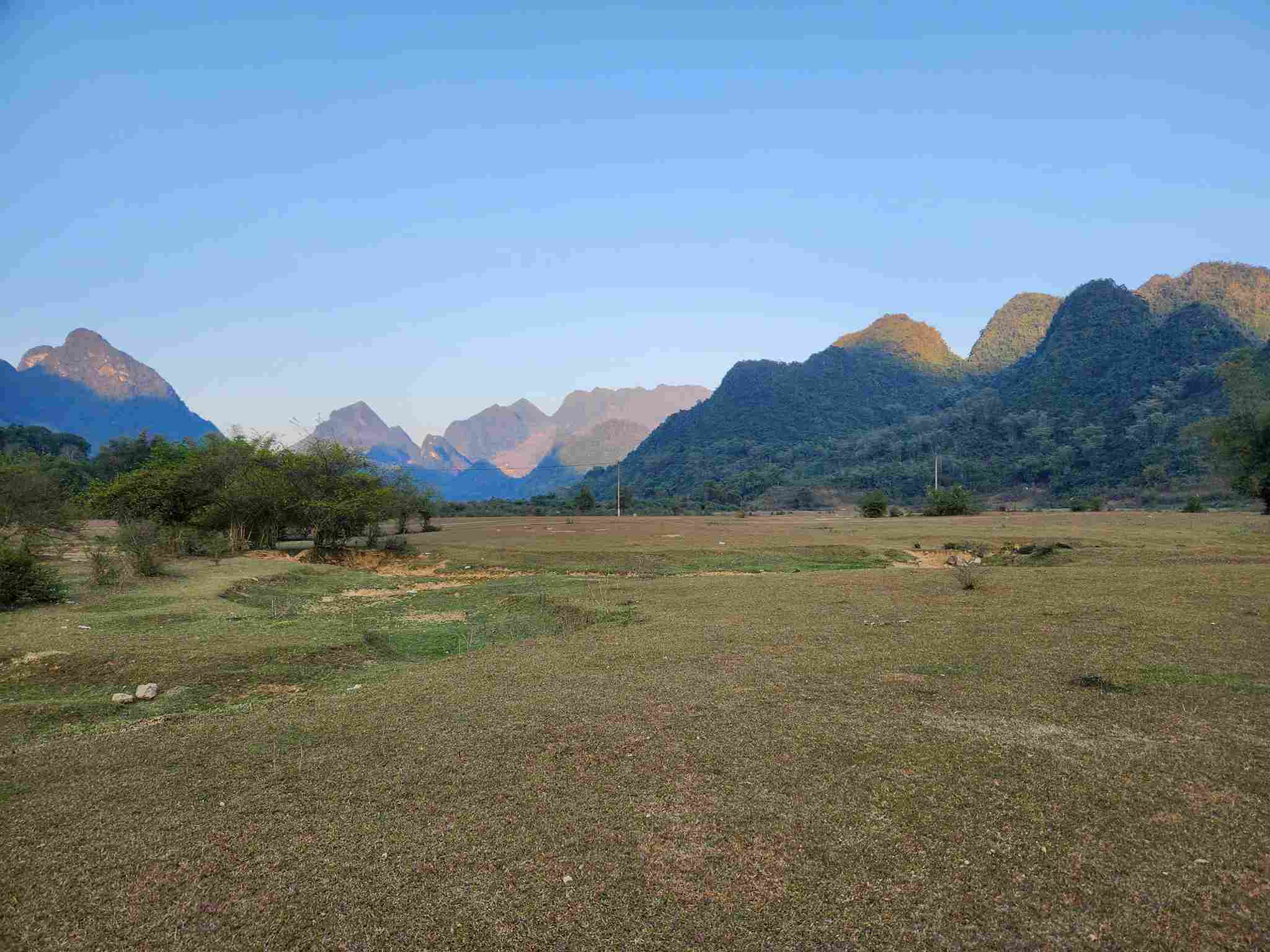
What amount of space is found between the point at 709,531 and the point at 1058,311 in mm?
138821

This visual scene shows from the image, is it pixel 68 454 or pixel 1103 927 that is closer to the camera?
pixel 1103 927

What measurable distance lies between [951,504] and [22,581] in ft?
196

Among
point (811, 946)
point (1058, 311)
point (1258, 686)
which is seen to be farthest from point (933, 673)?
point (1058, 311)

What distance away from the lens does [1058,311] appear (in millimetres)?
148000

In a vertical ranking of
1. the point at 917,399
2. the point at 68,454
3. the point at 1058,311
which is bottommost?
the point at 68,454

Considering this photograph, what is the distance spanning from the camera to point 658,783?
19.6 ft

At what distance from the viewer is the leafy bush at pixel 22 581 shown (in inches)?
599

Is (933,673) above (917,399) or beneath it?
beneath

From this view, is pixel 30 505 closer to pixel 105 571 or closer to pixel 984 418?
pixel 105 571

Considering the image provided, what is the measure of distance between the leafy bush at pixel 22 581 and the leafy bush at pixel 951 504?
58.7 metres

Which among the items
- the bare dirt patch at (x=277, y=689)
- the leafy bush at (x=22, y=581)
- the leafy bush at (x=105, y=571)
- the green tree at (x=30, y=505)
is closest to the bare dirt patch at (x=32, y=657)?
the bare dirt patch at (x=277, y=689)

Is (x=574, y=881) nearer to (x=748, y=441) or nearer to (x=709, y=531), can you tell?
(x=709, y=531)

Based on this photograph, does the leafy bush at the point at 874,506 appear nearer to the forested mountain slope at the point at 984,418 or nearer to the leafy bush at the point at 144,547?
the forested mountain slope at the point at 984,418

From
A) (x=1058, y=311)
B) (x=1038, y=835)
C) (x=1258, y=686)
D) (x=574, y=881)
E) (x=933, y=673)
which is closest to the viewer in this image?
(x=574, y=881)
